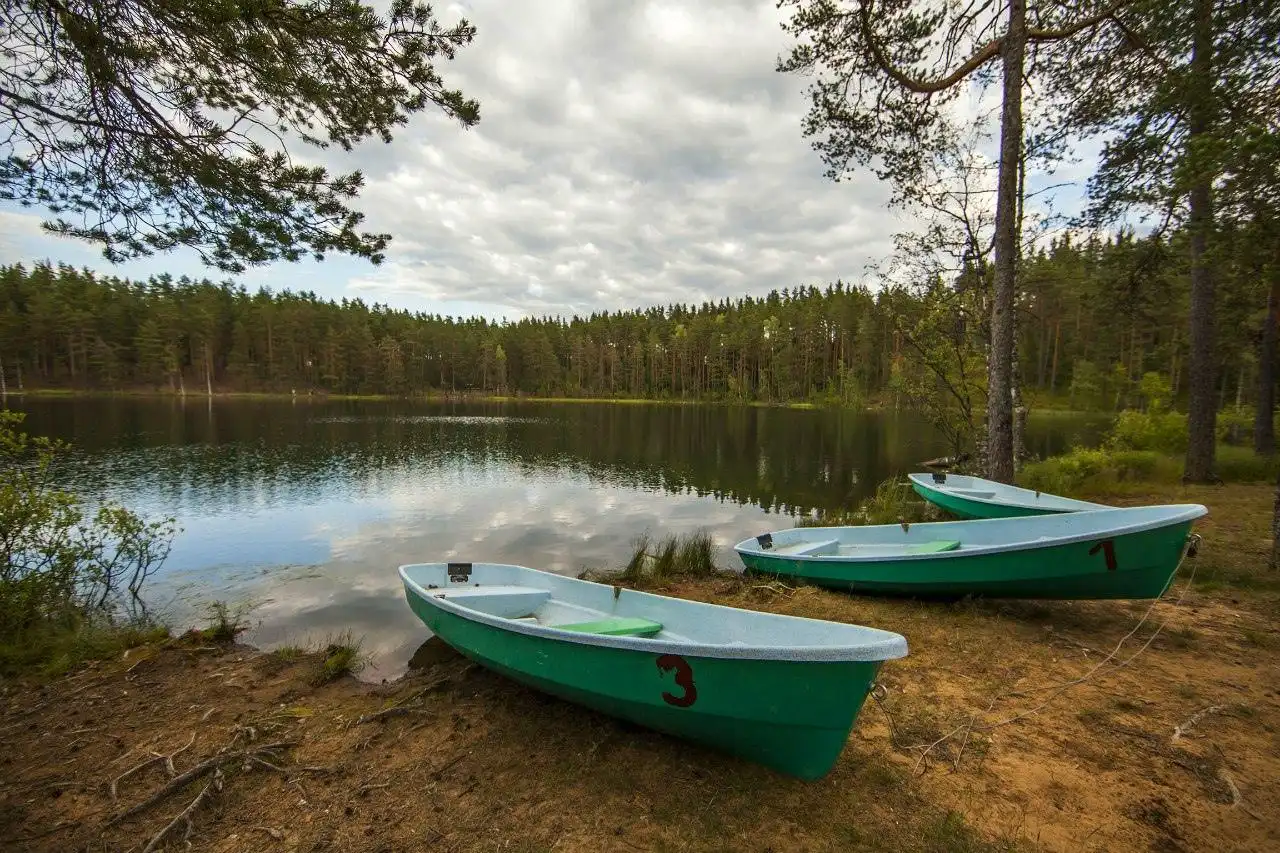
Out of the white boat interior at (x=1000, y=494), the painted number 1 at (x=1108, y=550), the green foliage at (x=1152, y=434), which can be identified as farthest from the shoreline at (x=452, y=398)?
the painted number 1 at (x=1108, y=550)

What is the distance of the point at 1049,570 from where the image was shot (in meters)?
5.52

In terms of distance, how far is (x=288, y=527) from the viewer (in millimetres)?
12320

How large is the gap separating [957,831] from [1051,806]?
66cm

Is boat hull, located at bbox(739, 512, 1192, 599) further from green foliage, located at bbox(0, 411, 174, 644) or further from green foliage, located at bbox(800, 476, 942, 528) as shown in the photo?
green foliage, located at bbox(0, 411, 174, 644)

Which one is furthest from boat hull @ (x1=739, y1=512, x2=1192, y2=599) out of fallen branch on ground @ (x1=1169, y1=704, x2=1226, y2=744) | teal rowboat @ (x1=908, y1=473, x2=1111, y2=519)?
teal rowboat @ (x1=908, y1=473, x2=1111, y2=519)

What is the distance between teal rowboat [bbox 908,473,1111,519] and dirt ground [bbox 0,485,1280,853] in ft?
8.38

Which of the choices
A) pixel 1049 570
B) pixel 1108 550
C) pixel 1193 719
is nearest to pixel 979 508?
pixel 1049 570

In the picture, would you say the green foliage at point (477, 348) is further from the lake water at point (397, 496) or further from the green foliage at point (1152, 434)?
the lake water at point (397, 496)

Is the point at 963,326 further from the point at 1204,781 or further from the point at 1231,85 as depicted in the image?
the point at 1204,781

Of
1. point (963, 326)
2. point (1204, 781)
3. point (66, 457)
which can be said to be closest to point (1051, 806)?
point (1204, 781)

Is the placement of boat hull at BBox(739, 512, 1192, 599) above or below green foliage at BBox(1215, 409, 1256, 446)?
below

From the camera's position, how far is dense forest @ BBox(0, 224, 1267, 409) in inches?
2141

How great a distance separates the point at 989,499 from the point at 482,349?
86.5 m

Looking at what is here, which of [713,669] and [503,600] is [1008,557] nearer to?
[713,669]
